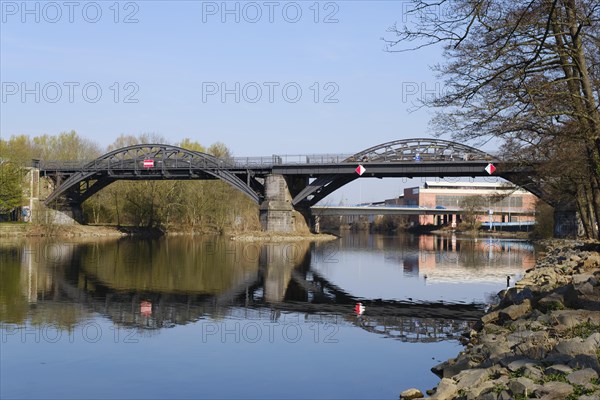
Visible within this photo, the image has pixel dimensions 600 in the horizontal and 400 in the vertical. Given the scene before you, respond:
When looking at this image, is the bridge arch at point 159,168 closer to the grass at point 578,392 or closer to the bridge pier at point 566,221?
the bridge pier at point 566,221

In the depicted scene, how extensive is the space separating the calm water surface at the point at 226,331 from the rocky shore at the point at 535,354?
4.09 feet

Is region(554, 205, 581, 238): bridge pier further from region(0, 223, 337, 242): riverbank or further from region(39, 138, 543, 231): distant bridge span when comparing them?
region(0, 223, 337, 242): riverbank

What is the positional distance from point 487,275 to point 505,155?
829 cm

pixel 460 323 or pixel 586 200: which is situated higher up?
pixel 586 200

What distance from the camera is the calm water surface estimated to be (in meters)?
13.4

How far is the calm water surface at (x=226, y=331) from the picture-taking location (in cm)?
1337

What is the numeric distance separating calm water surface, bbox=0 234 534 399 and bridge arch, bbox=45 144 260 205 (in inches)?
1748

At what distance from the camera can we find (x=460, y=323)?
20203 mm

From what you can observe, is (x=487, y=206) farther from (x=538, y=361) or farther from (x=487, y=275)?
(x=538, y=361)

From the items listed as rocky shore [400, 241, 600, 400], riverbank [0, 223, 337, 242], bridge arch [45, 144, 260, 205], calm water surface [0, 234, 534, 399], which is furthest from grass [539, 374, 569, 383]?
bridge arch [45, 144, 260, 205]

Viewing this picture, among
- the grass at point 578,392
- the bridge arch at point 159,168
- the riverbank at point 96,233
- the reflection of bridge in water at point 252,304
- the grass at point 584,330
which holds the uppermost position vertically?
the bridge arch at point 159,168

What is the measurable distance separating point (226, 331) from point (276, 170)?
62.1 meters

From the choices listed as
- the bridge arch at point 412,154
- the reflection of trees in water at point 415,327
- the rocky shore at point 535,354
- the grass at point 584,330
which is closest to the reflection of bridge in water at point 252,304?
the reflection of trees in water at point 415,327

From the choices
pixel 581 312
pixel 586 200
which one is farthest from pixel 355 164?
pixel 581 312
